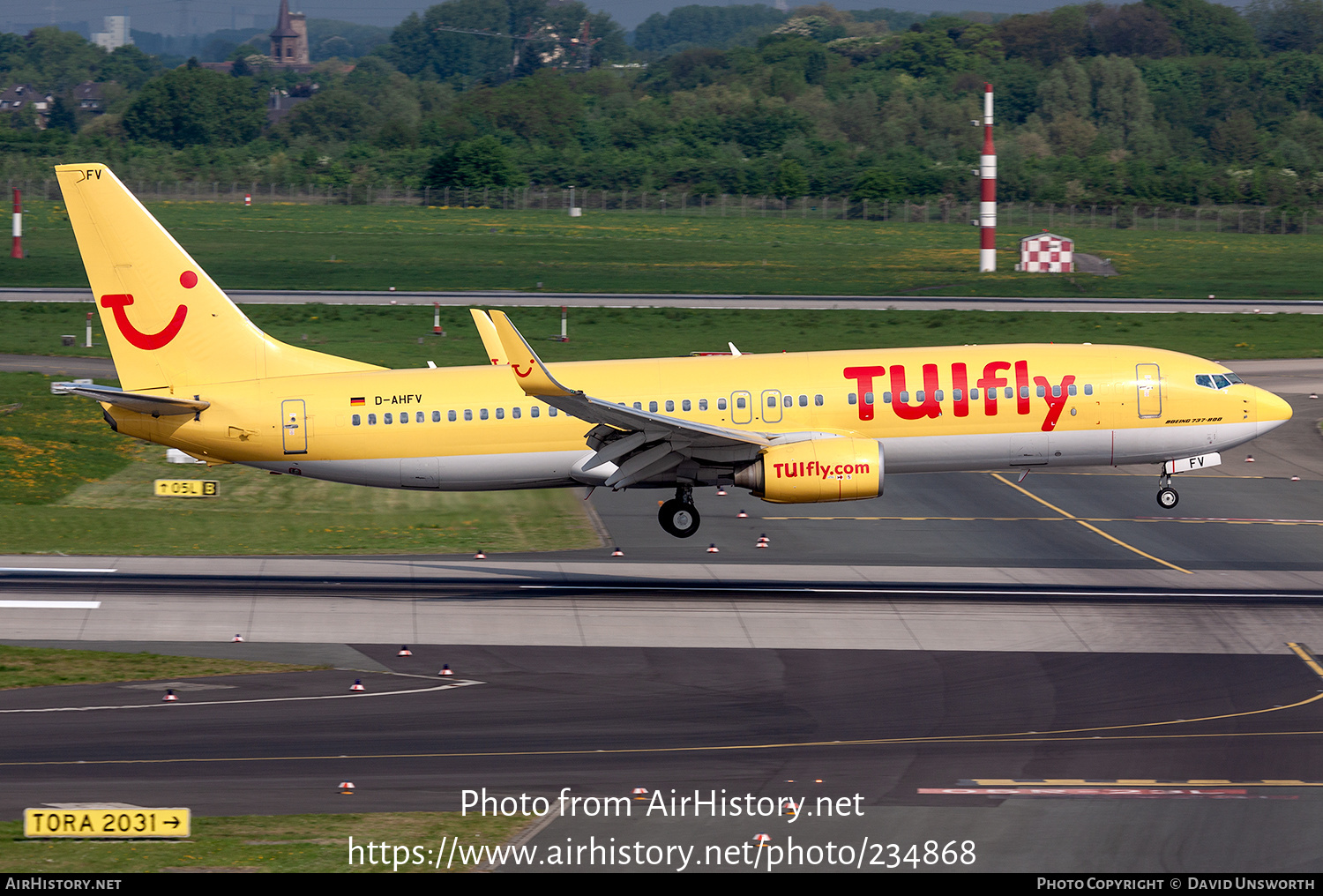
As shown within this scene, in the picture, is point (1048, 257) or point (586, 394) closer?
point (586, 394)

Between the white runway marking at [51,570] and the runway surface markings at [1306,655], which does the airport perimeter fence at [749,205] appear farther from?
the white runway marking at [51,570]

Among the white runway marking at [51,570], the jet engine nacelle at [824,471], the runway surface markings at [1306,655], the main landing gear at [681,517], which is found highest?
the jet engine nacelle at [824,471]

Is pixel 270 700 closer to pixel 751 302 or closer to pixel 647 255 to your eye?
pixel 751 302

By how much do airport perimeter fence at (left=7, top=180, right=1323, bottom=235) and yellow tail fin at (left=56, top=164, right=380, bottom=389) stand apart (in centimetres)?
13447

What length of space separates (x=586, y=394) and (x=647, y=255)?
Answer: 333 ft

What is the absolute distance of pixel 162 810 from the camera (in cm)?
2405

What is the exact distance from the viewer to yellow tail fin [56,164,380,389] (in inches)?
1777

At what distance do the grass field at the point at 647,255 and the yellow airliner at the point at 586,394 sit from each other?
73334 mm

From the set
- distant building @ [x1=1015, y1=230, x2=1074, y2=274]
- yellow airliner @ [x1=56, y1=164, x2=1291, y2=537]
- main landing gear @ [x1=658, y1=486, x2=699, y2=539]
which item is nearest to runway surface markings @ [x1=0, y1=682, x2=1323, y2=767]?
yellow airliner @ [x1=56, y1=164, x2=1291, y2=537]

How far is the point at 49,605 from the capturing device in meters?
41.3

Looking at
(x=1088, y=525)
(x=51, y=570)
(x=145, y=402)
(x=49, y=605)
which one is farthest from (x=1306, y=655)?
(x=51, y=570)

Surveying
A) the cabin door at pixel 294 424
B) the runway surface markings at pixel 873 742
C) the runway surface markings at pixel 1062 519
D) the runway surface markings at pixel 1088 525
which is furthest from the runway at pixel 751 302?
the runway surface markings at pixel 873 742

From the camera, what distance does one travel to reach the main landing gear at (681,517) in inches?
1797
